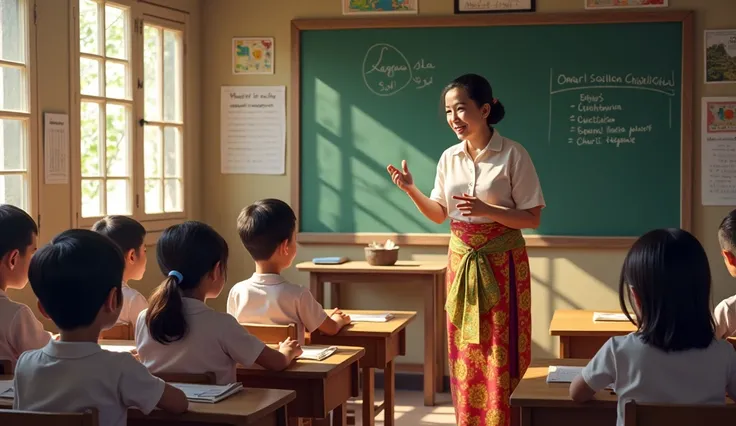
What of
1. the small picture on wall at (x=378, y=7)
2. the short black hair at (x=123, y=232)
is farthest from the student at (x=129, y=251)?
the small picture on wall at (x=378, y=7)

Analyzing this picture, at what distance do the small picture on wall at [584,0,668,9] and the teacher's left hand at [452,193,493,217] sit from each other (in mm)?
2393

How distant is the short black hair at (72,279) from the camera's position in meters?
2.23

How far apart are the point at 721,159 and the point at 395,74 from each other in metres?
1.95

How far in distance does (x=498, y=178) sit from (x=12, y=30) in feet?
7.38

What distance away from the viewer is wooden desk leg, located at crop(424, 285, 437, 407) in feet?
18.6

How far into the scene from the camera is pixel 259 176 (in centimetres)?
633

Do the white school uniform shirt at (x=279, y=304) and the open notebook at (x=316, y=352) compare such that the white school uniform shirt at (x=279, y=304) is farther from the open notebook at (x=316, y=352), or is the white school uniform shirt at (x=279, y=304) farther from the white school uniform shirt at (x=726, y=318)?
the white school uniform shirt at (x=726, y=318)

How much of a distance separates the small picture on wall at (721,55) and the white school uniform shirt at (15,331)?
4.18m

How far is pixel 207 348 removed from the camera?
109 inches

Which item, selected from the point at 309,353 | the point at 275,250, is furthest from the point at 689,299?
the point at 275,250

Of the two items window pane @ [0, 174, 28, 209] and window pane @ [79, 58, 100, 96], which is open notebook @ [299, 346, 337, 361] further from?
window pane @ [79, 58, 100, 96]

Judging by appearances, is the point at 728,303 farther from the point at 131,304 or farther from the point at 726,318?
the point at 131,304

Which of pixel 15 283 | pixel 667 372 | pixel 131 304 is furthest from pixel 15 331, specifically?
pixel 667 372

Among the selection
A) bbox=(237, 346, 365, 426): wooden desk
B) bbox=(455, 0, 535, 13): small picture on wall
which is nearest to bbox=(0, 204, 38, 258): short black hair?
bbox=(237, 346, 365, 426): wooden desk
